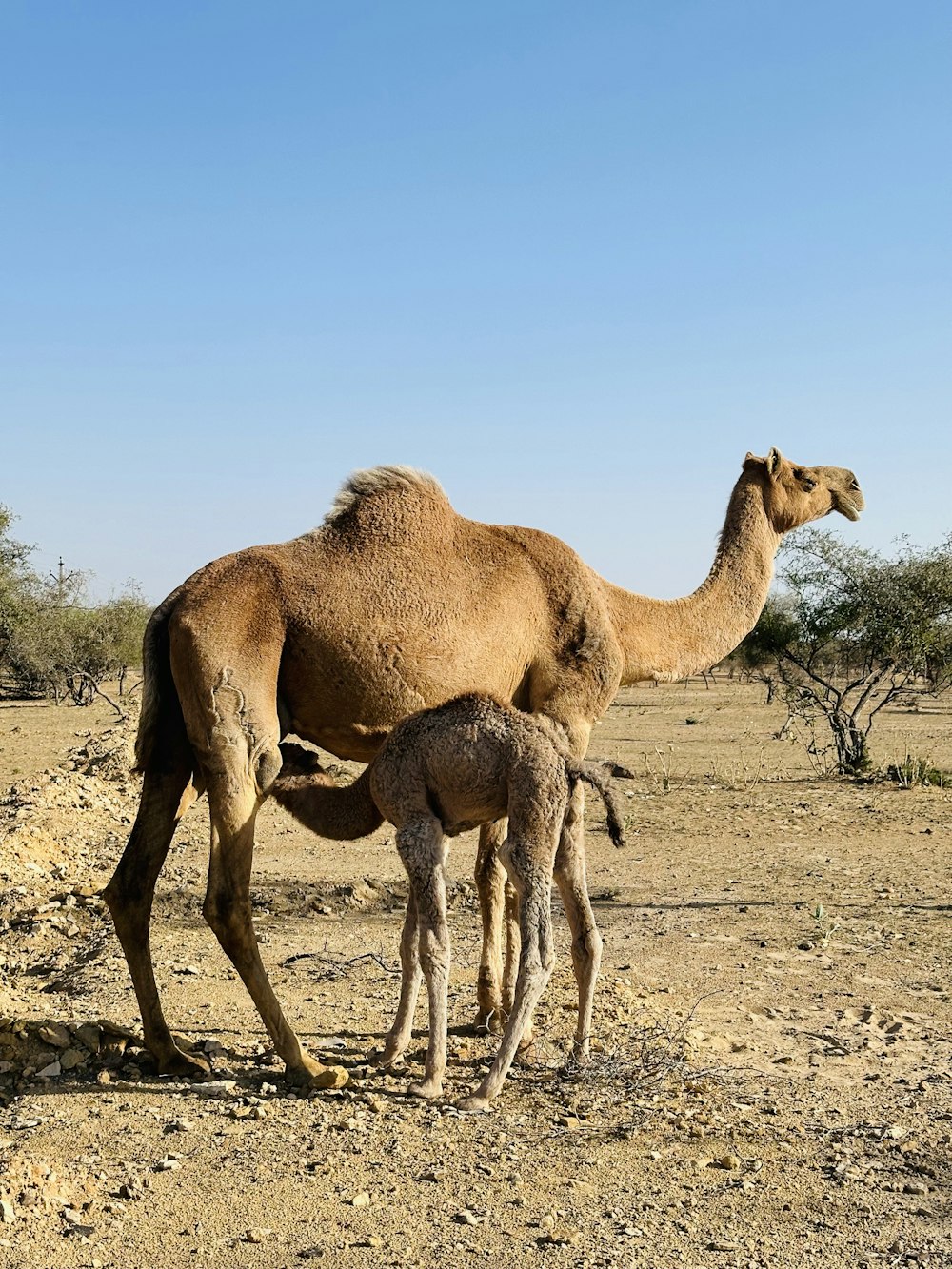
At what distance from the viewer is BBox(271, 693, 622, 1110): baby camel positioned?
18.6 ft

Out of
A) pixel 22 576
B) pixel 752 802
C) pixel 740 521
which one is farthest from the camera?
pixel 22 576

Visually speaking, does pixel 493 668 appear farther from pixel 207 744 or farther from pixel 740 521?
pixel 740 521

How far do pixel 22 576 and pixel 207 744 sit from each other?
36.5m

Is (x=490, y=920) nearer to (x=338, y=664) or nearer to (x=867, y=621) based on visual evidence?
(x=338, y=664)

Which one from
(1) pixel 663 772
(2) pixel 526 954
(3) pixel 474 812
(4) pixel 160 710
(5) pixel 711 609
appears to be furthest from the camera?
(1) pixel 663 772

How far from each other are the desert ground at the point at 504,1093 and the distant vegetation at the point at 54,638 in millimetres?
27621

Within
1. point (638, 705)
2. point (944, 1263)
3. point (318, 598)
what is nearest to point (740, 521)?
point (318, 598)

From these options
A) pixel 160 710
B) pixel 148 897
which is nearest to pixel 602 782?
pixel 160 710

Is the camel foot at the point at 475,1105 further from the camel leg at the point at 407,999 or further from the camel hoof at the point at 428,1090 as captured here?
the camel leg at the point at 407,999

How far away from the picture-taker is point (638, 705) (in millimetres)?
42250

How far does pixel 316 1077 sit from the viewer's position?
227 inches

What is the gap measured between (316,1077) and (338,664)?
1980 millimetres

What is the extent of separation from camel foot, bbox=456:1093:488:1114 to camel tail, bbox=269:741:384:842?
1.39 metres

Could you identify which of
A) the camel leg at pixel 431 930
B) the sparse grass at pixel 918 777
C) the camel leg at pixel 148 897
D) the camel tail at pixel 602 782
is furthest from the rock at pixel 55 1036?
the sparse grass at pixel 918 777
